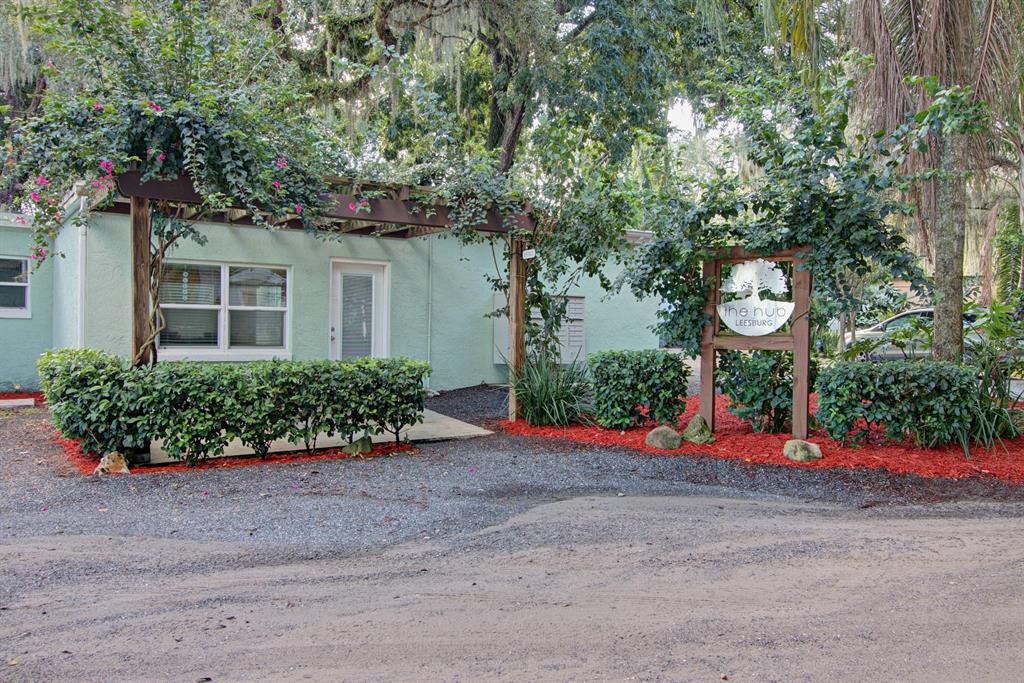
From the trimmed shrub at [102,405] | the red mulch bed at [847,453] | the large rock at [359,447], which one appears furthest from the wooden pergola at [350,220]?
the large rock at [359,447]

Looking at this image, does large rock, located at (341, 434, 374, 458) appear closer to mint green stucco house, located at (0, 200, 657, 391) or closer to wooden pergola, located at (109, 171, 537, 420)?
wooden pergola, located at (109, 171, 537, 420)

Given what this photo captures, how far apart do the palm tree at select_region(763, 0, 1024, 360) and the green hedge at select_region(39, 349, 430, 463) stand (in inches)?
202

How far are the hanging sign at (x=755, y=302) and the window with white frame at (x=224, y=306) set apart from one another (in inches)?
263

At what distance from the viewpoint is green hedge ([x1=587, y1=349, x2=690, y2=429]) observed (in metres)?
8.00

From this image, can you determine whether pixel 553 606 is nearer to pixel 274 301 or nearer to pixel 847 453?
pixel 847 453

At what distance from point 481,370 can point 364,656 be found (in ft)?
32.7

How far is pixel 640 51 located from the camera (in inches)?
474

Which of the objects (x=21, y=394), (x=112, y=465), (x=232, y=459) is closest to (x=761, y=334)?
(x=232, y=459)

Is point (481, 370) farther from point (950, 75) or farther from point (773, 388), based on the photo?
point (950, 75)

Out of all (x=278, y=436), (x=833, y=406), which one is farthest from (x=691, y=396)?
(x=278, y=436)

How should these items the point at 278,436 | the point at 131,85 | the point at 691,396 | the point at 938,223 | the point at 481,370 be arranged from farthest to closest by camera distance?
1. the point at 481,370
2. the point at 691,396
3. the point at 938,223
4. the point at 278,436
5. the point at 131,85

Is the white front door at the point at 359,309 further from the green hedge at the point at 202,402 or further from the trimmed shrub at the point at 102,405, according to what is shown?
the trimmed shrub at the point at 102,405

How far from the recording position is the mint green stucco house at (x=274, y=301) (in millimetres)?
10086

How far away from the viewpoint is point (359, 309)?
11.9 meters
